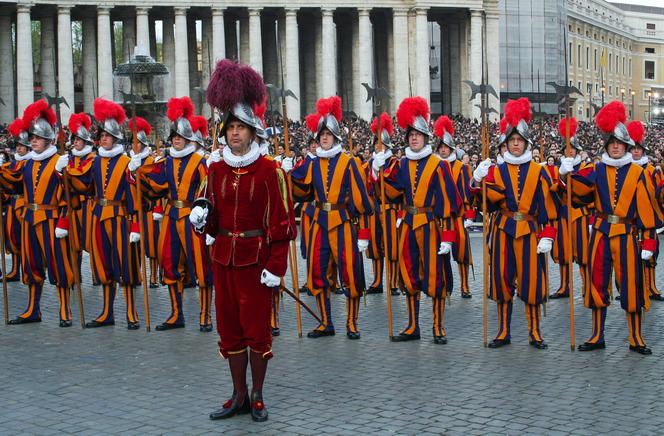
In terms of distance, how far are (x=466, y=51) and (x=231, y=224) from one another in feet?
197

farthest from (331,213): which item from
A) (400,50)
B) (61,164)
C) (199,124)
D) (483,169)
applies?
(400,50)

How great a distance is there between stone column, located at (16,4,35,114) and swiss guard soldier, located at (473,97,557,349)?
49.5 m

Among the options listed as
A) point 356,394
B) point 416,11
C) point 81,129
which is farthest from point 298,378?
point 416,11

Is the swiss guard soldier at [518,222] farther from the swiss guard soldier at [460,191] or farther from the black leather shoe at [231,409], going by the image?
the black leather shoe at [231,409]

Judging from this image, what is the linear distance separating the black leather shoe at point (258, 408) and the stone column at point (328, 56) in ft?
179

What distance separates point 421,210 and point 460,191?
2.95 m

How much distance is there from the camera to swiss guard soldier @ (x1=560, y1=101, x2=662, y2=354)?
34.1ft

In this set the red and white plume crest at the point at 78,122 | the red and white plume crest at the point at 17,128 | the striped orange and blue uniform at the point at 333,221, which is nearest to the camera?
the striped orange and blue uniform at the point at 333,221

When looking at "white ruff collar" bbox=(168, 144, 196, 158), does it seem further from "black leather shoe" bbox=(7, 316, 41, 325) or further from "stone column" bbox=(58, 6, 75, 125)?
"stone column" bbox=(58, 6, 75, 125)

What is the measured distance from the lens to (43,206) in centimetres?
1230

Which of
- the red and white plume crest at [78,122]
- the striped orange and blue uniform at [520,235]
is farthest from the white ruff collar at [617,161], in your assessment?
the red and white plume crest at [78,122]

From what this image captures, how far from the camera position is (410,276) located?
11.1 m

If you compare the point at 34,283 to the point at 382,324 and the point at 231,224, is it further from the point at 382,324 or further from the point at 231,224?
the point at 231,224

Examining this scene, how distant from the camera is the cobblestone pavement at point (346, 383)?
8031 mm
